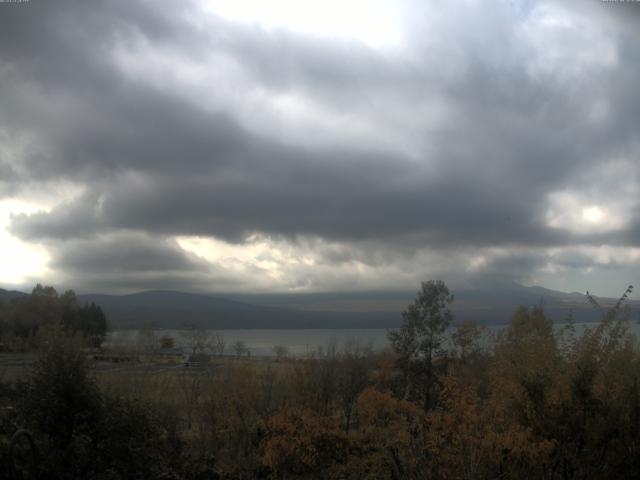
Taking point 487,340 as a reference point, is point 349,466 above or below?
below

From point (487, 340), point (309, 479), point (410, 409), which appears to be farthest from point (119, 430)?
point (487, 340)

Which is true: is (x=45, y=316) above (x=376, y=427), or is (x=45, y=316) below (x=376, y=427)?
above

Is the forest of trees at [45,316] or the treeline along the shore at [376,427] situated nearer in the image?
the treeline along the shore at [376,427]

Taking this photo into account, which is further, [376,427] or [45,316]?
[45,316]

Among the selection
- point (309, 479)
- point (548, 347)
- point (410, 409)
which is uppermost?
point (548, 347)

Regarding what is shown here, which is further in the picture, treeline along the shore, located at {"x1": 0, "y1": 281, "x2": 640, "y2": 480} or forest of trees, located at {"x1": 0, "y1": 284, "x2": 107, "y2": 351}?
forest of trees, located at {"x1": 0, "y1": 284, "x2": 107, "y2": 351}

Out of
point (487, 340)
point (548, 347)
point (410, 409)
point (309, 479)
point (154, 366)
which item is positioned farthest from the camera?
point (154, 366)

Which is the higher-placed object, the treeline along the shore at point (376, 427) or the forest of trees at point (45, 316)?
the forest of trees at point (45, 316)

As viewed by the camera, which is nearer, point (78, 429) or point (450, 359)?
point (78, 429)

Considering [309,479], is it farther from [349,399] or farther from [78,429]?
[349,399]

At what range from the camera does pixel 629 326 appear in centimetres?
1658

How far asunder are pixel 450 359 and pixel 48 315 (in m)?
35.9

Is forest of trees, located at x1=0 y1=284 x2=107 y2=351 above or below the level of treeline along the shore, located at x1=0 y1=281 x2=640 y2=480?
above

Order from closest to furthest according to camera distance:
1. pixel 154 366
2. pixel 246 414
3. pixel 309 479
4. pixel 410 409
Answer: pixel 309 479, pixel 410 409, pixel 246 414, pixel 154 366
